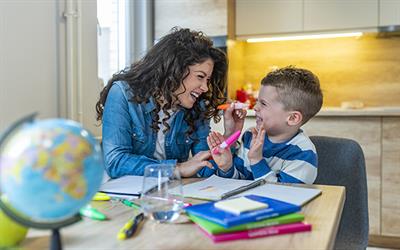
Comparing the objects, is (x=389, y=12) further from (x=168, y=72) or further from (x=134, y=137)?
(x=134, y=137)

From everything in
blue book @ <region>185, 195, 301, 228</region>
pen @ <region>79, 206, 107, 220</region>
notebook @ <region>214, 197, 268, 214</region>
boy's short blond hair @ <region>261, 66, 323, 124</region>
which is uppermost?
boy's short blond hair @ <region>261, 66, 323, 124</region>

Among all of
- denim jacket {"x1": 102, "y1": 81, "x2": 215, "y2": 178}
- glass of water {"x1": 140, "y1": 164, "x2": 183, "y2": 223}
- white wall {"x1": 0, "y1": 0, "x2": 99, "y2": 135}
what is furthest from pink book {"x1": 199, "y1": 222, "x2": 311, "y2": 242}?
white wall {"x1": 0, "y1": 0, "x2": 99, "y2": 135}

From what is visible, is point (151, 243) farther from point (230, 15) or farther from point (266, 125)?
point (230, 15)

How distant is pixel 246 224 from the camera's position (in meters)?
0.68

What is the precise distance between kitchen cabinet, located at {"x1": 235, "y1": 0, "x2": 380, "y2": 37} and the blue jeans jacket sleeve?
1663 mm

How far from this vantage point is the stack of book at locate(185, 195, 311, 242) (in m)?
0.67

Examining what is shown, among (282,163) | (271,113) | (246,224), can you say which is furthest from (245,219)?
(271,113)

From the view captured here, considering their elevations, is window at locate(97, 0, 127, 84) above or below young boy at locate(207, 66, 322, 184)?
above

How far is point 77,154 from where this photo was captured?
1.68 feet

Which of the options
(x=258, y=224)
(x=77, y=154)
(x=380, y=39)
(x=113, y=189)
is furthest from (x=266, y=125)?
(x=380, y=39)

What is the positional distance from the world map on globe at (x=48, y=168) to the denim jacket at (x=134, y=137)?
778 mm

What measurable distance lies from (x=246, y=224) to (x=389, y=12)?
238 cm

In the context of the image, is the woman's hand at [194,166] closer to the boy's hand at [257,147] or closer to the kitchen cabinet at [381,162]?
the boy's hand at [257,147]

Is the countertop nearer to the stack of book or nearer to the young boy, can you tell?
the young boy
